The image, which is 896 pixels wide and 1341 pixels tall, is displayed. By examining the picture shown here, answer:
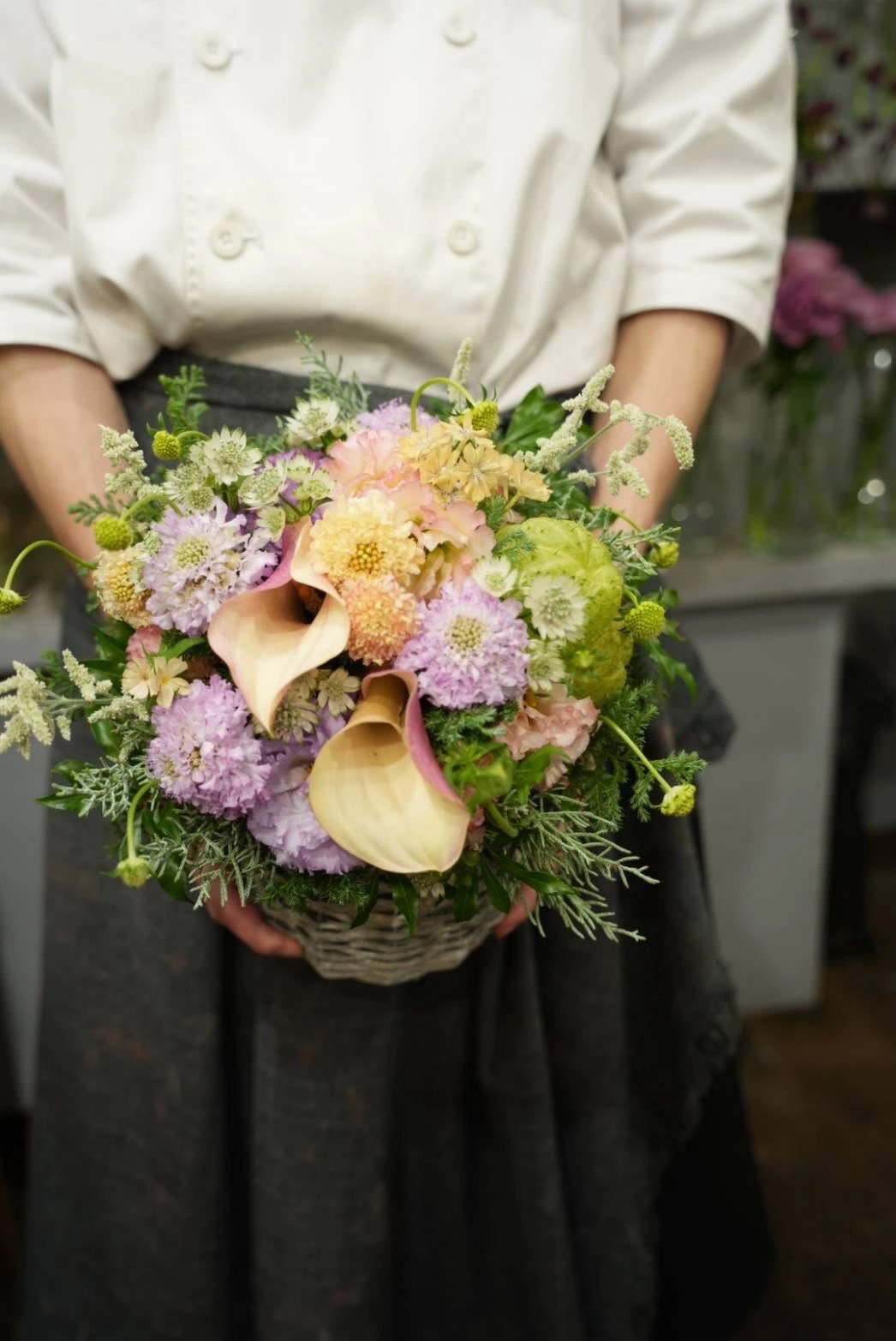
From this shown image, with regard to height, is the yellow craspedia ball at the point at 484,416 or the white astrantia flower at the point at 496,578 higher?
the yellow craspedia ball at the point at 484,416

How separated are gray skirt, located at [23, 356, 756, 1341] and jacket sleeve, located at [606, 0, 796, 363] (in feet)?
1.04

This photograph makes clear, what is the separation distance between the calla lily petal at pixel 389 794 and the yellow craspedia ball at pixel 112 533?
16 cm

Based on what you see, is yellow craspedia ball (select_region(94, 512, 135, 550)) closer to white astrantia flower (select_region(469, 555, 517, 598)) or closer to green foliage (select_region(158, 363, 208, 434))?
green foliage (select_region(158, 363, 208, 434))

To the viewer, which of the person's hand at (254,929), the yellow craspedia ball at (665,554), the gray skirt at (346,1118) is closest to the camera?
the yellow craspedia ball at (665,554)

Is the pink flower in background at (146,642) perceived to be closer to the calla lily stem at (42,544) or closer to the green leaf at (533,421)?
the calla lily stem at (42,544)

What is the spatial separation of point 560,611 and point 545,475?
12 cm

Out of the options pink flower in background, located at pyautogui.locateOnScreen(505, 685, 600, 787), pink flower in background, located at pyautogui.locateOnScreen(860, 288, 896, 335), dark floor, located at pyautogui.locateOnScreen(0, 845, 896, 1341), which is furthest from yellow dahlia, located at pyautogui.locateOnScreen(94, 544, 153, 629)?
pink flower in background, located at pyautogui.locateOnScreen(860, 288, 896, 335)

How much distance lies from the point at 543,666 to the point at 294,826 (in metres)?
0.16

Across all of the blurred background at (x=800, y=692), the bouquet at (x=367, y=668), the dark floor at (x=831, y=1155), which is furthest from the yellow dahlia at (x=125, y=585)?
the dark floor at (x=831, y=1155)

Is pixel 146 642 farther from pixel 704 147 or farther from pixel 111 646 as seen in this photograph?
pixel 704 147

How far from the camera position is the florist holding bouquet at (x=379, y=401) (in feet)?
2.48

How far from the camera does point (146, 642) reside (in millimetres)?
614

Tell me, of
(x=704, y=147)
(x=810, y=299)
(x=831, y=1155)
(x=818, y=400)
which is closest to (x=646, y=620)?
(x=704, y=147)

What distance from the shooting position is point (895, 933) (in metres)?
1.96
